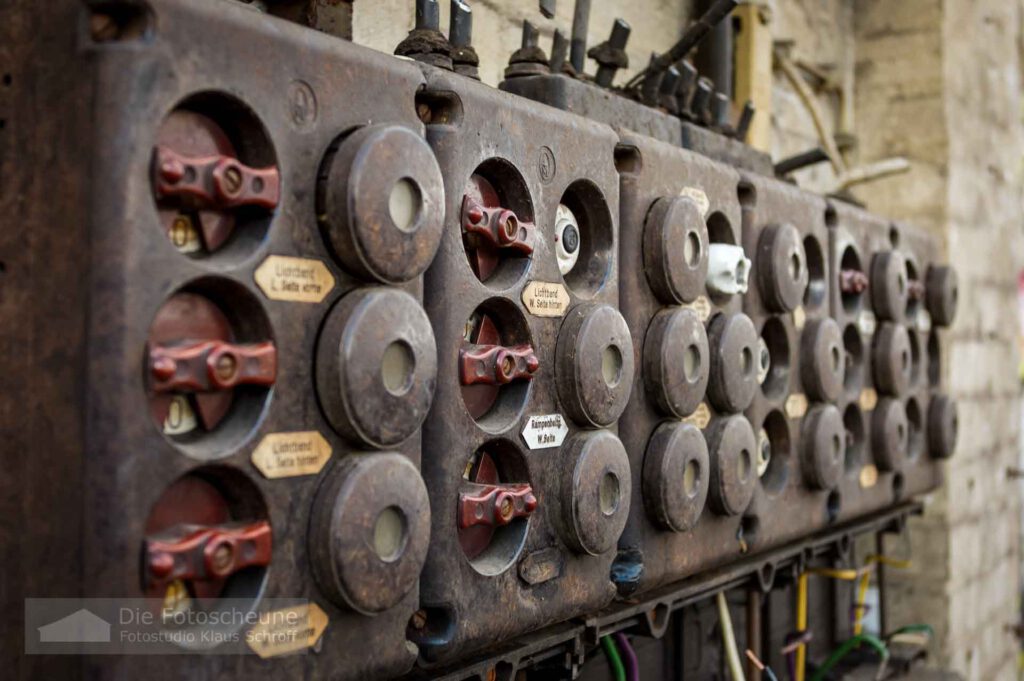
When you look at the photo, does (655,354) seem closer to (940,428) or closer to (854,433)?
(854,433)

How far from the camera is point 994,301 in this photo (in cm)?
391

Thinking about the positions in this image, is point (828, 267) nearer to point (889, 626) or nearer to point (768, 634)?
point (768, 634)

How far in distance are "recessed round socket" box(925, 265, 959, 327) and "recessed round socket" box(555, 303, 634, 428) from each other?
1610 millimetres

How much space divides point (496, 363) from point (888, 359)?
150 centimetres

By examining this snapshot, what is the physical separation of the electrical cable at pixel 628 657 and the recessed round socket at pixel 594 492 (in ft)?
0.91

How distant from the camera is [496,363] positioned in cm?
127

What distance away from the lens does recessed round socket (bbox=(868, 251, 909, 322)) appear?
2506 millimetres

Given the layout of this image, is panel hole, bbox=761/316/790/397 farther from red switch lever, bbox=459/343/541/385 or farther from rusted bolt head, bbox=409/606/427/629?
rusted bolt head, bbox=409/606/427/629

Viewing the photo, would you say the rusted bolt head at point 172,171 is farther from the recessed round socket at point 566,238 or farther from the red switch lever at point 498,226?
the recessed round socket at point 566,238

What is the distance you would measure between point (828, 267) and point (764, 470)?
1.59 feet

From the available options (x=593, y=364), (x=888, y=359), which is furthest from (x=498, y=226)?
(x=888, y=359)

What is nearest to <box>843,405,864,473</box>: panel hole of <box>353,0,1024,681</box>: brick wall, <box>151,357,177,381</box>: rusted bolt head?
<box>353,0,1024,681</box>: brick wall

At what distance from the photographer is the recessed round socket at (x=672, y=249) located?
1598 millimetres

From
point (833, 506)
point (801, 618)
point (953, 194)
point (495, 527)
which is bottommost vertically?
point (801, 618)
